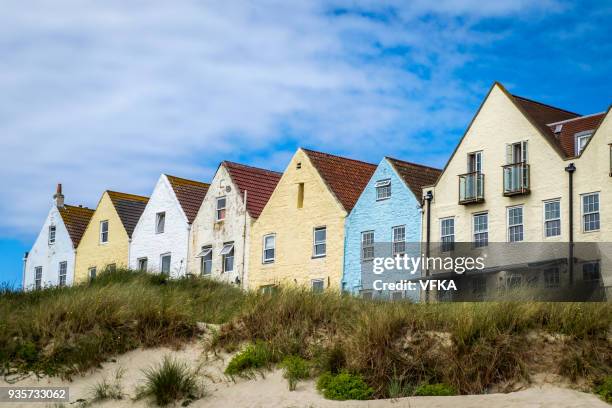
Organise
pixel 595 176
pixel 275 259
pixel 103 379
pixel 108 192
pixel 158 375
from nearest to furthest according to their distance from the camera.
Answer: pixel 158 375, pixel 103 379, pixel 595 176, pixel 275 259, pixel 108 192

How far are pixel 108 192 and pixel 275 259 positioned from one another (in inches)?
626

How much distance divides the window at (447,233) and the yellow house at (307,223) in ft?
16.7

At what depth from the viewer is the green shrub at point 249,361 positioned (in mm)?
22391

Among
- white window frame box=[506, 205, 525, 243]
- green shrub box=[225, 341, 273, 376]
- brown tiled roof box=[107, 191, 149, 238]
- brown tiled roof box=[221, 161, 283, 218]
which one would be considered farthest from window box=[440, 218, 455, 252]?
brown tiled roof box=[107, 191, 149, 238]

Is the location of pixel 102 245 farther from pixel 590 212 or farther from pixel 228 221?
pixel 590 212

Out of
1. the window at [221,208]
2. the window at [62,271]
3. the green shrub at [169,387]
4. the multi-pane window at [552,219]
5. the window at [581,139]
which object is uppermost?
the window at [581,139]

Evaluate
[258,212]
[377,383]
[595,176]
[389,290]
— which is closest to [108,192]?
[258,212]

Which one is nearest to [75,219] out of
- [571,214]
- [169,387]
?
[571,214]

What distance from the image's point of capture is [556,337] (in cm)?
2059

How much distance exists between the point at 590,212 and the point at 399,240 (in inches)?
356

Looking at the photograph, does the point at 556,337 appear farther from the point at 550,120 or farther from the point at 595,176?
the point at 550,120

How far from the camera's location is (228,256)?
51500 millimetres

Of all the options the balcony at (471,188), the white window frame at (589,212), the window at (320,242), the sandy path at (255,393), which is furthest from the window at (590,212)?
the sandy path at (255,393)

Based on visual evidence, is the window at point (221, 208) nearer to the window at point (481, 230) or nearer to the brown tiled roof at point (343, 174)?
the brown tiled roof at point (343, 174)
